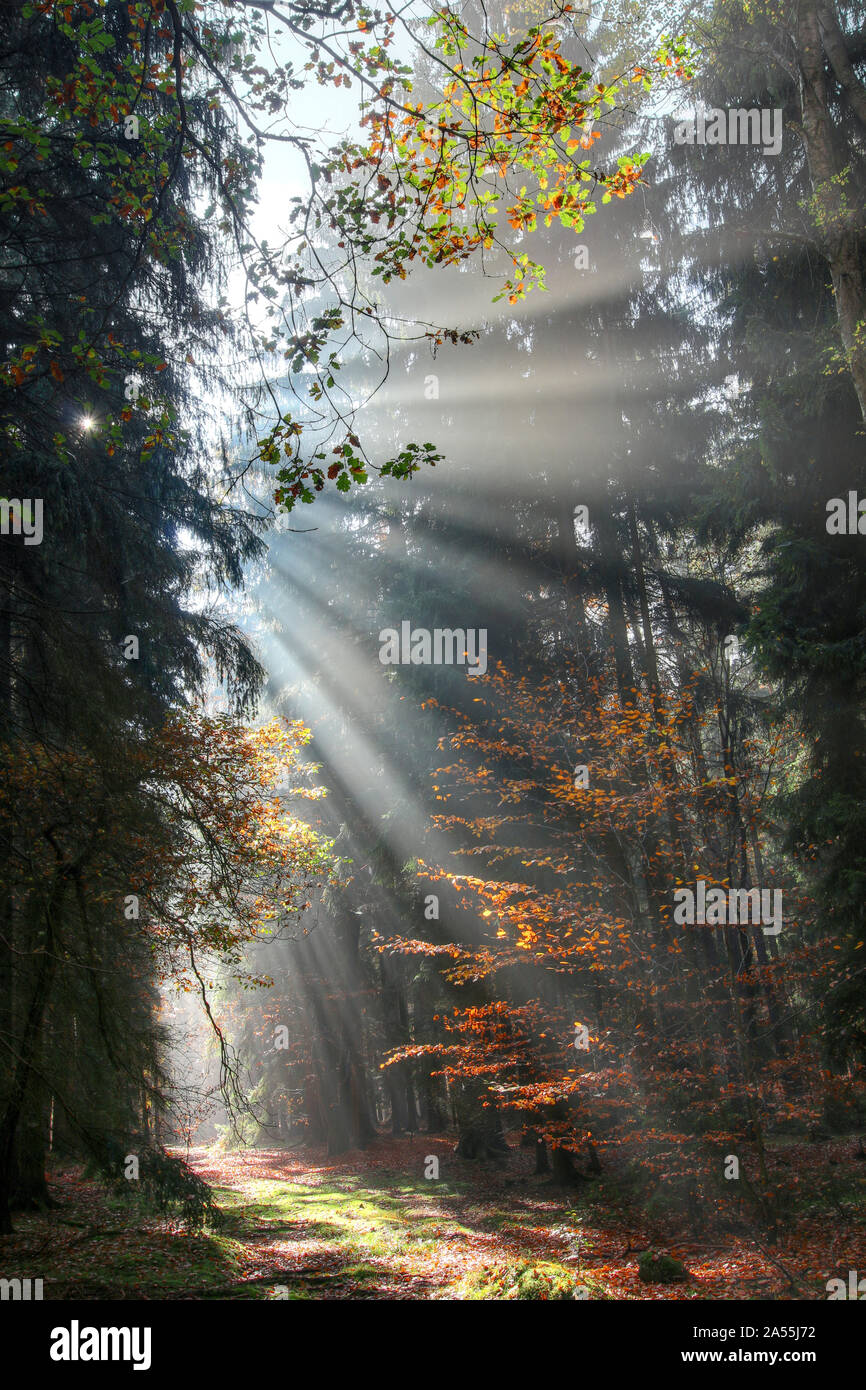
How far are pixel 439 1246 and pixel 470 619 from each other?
311 inches

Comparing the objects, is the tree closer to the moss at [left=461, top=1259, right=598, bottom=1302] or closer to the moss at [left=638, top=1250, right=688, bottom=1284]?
the moss at [left=461, top=1259, right=598, bottom=1302]

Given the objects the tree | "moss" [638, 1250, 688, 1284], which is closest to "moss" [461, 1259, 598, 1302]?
"moss" [638, 1250, 688, 1284]

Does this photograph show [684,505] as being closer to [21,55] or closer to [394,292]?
[394,292]

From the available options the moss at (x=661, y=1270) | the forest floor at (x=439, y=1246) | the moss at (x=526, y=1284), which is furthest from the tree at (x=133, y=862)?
the moss at (x=661, y=1270)

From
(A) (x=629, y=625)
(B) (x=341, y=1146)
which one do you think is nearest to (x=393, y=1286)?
(A) (x=629, y=625)

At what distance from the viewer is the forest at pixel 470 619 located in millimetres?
4598

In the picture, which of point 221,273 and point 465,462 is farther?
point 465,462

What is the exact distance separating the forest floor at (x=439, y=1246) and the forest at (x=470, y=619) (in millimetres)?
92

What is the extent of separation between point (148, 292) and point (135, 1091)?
669 centimetres

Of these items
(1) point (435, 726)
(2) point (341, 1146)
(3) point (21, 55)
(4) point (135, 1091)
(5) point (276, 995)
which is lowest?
(2) point (341, 1146)

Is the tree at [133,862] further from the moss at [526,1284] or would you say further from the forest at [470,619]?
the moss at [526,1284]

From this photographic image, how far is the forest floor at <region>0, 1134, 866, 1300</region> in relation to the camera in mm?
6441

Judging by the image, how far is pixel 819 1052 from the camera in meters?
7.47

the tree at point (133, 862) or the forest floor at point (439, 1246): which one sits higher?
the tree at point (133, 862)
